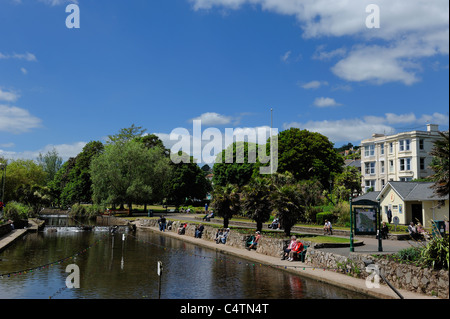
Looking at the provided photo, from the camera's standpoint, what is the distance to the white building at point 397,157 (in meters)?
62.6

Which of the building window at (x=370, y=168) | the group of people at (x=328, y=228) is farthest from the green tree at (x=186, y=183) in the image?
the group of people at (x=328, y=228)

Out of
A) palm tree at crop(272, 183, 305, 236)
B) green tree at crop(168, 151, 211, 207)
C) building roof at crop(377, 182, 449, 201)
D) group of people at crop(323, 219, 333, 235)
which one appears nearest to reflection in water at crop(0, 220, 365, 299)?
palm tree at crop(272, 183, 305, 236)

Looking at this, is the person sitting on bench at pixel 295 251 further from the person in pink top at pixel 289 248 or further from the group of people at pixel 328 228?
the group of people at pixel 328 228

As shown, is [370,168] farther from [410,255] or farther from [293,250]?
[410,255]

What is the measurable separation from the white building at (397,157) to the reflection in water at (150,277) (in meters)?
47.9

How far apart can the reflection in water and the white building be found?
4790 centimetres

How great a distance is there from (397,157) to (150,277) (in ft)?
193

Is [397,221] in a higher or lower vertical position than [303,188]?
lower

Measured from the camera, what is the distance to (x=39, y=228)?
41594 millimetres

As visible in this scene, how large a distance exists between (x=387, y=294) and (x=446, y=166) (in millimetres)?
5112

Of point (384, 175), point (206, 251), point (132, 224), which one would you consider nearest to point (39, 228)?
point (132, 224)

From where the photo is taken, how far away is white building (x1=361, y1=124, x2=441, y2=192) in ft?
205

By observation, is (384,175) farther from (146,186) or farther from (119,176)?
(119,176)

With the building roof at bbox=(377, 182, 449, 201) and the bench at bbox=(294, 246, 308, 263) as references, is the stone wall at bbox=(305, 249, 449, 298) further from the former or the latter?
the building roof at bbox=(377, 182, 449, 201)
